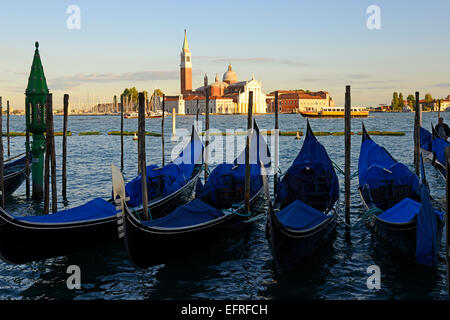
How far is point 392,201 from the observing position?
8.95m

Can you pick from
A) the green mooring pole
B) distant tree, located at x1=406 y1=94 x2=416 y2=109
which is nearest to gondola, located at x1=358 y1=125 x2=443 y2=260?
the green mooring pole

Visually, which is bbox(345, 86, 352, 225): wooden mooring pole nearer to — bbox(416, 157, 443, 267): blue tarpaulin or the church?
bbox(416, 157, 443, 267): blue tarpaulin

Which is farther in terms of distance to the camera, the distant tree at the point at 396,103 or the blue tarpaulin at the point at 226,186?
the distant tree at the point at 396,103

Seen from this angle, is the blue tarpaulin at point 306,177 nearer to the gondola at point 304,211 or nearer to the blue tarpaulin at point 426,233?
the gondola at point 304,211

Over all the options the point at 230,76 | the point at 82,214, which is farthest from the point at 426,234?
the point at 230,76

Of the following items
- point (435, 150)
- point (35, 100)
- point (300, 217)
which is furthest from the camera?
point (435, 150)

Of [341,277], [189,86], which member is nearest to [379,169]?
[341,277]

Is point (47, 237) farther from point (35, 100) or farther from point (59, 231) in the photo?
point (35, 100)

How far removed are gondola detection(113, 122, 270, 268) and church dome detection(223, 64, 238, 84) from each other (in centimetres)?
12494

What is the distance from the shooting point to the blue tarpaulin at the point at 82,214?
676 centimetres

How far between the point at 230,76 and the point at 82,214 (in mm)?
128410

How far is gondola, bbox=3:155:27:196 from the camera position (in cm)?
1181

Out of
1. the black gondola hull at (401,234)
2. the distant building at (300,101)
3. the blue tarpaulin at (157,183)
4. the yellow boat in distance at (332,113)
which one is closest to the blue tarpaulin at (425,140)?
the black gondola hull at (401,234)

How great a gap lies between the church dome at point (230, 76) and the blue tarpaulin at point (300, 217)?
12718cm
